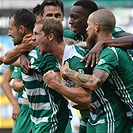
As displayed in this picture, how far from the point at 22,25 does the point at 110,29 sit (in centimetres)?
128

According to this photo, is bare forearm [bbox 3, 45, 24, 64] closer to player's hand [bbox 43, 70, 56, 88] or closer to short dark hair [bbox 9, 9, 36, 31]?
short dark hair [bbox 9, 9, 36, 31]

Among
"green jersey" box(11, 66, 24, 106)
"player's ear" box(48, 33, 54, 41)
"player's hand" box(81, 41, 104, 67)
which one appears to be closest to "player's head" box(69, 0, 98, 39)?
"player's ear" box(48, 33, 54, 41)

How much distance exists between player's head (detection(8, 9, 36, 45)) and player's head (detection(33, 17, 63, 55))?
754 millimetres

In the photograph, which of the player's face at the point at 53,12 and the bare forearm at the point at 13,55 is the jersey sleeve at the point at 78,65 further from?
the player's face at the point at 53,12

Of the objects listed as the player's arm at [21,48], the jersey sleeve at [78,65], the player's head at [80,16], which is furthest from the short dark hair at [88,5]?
the jersey sleeve at [78,65]

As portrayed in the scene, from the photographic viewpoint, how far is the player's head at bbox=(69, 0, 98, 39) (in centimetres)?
720

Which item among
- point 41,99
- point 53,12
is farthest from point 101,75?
point 53,12

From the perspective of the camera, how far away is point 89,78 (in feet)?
18.6

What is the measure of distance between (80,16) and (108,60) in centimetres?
150

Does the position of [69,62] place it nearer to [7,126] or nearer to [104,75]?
[104,75]

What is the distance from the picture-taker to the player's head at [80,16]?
23.6 feet

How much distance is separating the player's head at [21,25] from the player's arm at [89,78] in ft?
4.25

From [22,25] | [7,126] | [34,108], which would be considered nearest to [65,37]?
[22,25]

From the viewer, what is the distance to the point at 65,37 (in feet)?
24.2
